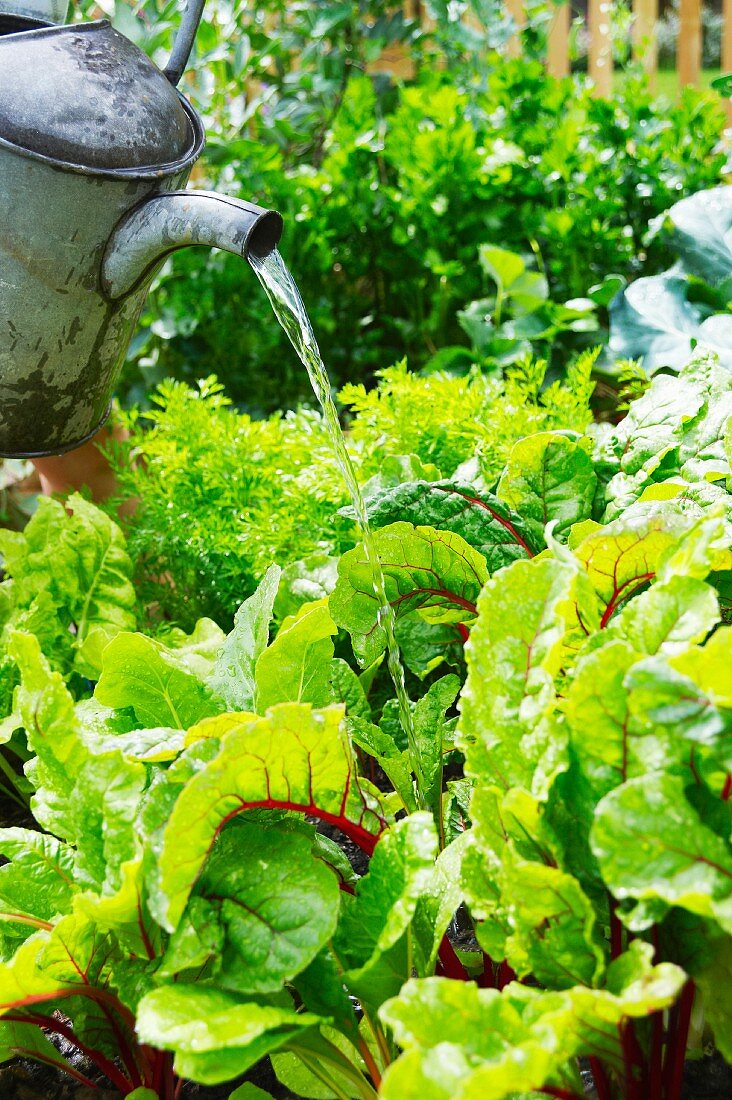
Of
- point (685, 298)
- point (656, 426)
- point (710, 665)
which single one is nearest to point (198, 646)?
point (656, 426)

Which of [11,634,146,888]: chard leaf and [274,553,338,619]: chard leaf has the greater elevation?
[11,634,146,888]: chard leaf

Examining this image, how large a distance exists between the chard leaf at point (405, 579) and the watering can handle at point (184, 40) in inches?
26.9

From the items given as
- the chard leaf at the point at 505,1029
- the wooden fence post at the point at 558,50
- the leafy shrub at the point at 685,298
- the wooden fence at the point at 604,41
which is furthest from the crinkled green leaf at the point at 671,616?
the wooden fence post at the point at 558,50

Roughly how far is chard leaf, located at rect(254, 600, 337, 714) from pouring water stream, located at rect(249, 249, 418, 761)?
0.23 ft

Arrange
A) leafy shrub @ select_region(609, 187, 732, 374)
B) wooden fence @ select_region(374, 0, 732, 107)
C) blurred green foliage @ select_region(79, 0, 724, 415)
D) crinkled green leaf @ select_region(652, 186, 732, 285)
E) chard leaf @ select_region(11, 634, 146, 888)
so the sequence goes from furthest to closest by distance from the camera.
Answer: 1. wooden fence @ select_region(374, 0, 732, 107)
2. blurred green foliage @ select_region(79, 0, 724, 415)
3. crinkled green leaf @ select_region(652, 186, 732, 285)
4. leafy shrub @ select_region(609, 187, 732, 374)
5. chard leaf @ select_region(11, 634, 146, 888)

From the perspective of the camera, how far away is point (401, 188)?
102 inches

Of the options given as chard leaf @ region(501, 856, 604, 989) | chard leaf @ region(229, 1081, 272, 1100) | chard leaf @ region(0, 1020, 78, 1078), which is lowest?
chard leaf @ region(0, 1020, 78, 1078)

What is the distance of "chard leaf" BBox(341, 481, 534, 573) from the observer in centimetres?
109

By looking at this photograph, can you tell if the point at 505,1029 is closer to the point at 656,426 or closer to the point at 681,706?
the point at 681,706

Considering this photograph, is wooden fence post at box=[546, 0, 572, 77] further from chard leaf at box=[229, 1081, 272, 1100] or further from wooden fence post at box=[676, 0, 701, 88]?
chard leaf at box=[229, 1081, 272, 1100]

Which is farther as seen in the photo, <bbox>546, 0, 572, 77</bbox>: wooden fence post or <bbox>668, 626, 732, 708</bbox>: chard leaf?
<bbox>546, 0, 572, 77</bbox>: wooden fence post

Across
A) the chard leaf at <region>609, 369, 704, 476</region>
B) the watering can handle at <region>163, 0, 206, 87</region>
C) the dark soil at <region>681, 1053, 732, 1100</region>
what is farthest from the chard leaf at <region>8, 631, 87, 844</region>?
the watering can handle at <region>163, 0, 206, 87</region>

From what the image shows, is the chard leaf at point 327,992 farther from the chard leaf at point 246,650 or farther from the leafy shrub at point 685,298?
the leafy shrub at point 685,298

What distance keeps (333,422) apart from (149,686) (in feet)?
1.19
